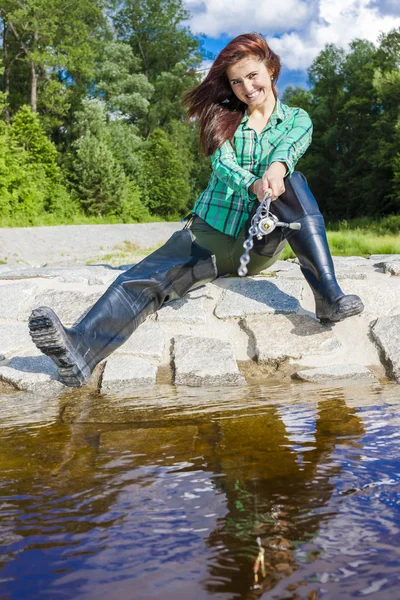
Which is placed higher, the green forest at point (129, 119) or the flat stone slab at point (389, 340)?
the green forest at point (129, 119)

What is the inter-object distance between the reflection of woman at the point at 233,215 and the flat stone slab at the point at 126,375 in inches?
3.8

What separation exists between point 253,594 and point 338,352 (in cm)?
224

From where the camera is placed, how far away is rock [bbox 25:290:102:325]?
140 inches

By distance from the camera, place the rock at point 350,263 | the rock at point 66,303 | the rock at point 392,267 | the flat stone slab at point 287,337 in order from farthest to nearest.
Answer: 1. the rock at point 350,263
2. the rock at point 392,267
3. the rock at point 66,303
4. the flat stone slab at point 287,337

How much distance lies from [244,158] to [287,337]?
3.26 ft

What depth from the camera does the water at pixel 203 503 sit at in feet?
3.65

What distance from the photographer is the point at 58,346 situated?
263 centimetres

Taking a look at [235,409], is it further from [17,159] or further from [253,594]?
[17,159]

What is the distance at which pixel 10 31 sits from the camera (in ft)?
103

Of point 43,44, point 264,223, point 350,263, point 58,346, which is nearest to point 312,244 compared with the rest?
point 264,223

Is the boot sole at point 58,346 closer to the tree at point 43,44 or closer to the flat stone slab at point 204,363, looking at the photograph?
the flat stone slab at point 204,363

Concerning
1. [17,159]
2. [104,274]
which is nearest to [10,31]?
[17,159]

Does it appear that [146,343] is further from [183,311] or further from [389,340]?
[389,340]

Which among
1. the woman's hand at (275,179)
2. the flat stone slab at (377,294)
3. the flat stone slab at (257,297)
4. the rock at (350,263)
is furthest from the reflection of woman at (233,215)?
the rock at (350,263)
